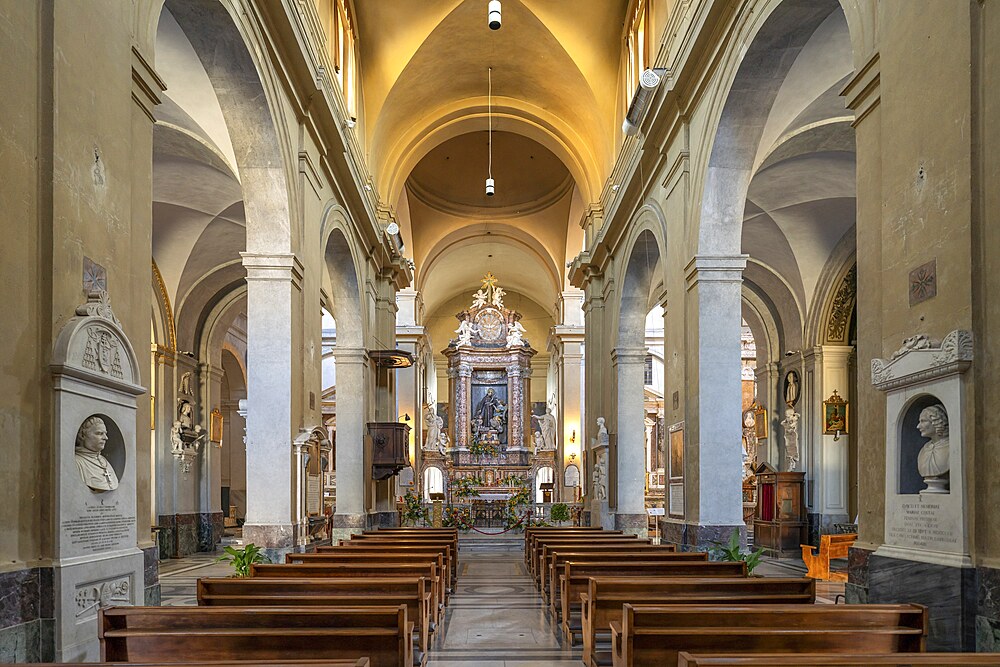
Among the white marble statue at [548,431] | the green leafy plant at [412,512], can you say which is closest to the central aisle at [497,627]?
the green leafy plant at [412,512]

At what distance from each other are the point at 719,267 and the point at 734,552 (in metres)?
3.09

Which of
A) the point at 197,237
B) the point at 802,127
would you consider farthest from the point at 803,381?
the point at 197,237

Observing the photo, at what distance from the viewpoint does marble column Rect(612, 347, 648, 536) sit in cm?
1541

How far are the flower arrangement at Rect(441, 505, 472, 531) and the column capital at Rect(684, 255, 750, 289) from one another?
11.5 m

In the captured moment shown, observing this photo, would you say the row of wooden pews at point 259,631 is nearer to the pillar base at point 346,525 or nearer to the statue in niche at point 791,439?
the pillar base at point 346,525

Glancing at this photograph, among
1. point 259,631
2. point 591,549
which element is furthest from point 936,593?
point 591,549

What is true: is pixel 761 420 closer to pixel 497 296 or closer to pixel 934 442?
pixel 497 296

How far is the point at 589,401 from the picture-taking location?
724 inches

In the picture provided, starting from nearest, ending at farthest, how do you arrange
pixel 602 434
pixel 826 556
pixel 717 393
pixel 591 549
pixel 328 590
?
pixel 328 590, pixel 591 549, pixel 717 393, pixel 826 556, pixel 602 434

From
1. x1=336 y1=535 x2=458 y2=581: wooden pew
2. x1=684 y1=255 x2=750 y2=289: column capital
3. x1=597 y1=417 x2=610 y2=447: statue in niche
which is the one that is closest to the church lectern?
x1=597 y1=417 x2=610 y2=447: statue in niche

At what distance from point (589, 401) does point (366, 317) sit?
4819mm

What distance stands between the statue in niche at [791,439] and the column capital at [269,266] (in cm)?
1147

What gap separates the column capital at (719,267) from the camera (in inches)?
402

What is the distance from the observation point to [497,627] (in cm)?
821
